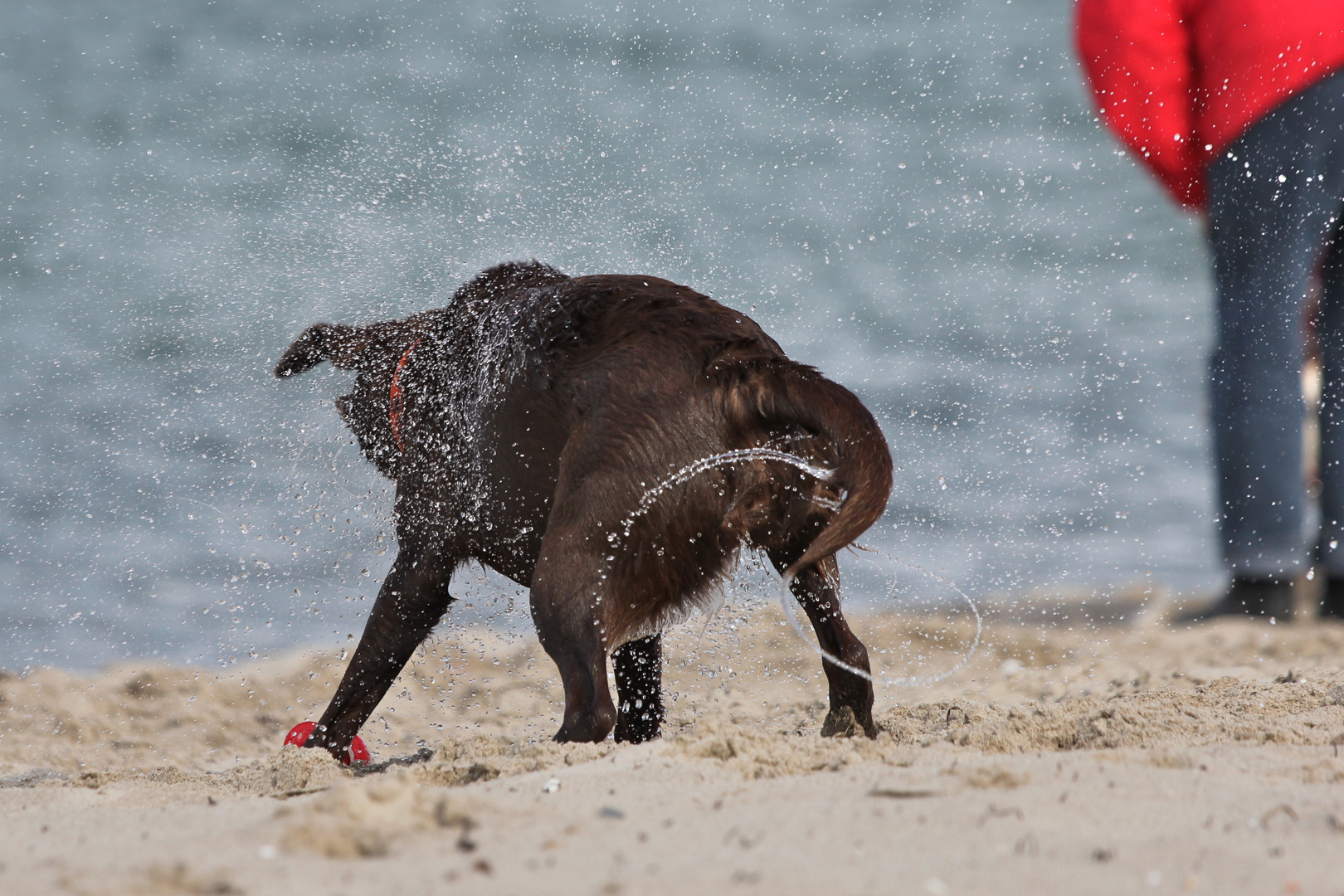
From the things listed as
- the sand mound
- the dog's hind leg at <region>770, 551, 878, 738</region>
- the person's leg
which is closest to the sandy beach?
the sand mound

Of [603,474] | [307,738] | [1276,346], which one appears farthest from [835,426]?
[1276,346]

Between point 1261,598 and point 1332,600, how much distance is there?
344 mm

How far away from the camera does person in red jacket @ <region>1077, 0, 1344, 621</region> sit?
13.2 feet

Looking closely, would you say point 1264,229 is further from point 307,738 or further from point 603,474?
point 307,738

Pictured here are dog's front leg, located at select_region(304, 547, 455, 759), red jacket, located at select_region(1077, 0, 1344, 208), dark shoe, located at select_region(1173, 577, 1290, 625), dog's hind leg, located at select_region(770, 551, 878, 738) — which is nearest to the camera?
dog's hind leg, located at select_region(770, 551, 878, 738)

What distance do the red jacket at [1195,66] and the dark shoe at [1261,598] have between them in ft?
5.48

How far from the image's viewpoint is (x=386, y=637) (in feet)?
11.9

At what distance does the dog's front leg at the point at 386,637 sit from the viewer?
11.8 feet

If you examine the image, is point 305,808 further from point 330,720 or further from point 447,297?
point 447,297

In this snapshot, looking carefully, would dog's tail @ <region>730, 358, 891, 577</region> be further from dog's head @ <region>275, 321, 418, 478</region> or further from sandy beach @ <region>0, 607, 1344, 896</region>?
dog's head @ <region>275, 321, 418, 478</region>

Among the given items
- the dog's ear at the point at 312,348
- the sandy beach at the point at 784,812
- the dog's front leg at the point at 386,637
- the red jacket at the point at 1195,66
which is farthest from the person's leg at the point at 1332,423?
the dog's ear at the point at 312,348

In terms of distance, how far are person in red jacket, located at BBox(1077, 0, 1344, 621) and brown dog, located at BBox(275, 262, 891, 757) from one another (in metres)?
1.96

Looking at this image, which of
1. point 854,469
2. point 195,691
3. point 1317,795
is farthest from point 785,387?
point 195,691

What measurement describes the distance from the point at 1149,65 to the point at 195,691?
5699 mm
